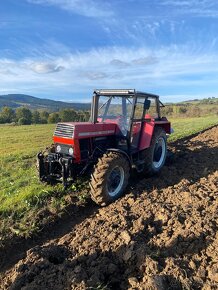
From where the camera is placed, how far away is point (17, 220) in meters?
6.71

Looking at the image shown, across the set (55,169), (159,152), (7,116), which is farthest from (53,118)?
(55,169)

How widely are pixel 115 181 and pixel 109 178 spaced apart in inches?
10.2

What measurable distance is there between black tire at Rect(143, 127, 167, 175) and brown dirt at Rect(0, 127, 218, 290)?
1.24m

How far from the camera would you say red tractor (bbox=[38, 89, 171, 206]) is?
7293 mm

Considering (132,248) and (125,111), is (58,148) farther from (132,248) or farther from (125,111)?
(132,248)

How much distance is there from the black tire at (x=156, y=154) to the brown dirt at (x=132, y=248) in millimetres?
1240

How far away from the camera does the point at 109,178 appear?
7352 mm

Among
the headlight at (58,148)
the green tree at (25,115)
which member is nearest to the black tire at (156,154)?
the headlight at (58,148)

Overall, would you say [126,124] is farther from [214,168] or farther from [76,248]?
[76,248]

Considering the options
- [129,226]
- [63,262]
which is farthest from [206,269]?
[63,262]

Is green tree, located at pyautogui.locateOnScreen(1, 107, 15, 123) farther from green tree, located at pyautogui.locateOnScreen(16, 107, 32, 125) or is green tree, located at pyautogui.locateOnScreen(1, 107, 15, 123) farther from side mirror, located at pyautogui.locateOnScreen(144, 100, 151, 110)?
side mirror, located at pyautogui.locateOnScreen(144, 100, 151, 110)

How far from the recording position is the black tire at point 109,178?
7.03m

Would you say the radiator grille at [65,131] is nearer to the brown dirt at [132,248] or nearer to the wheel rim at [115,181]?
the wheel rim at [115,181]

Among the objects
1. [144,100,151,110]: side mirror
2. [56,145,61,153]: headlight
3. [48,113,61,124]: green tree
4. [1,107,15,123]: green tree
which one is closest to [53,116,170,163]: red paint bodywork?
[56,145,61,153]: headlight
